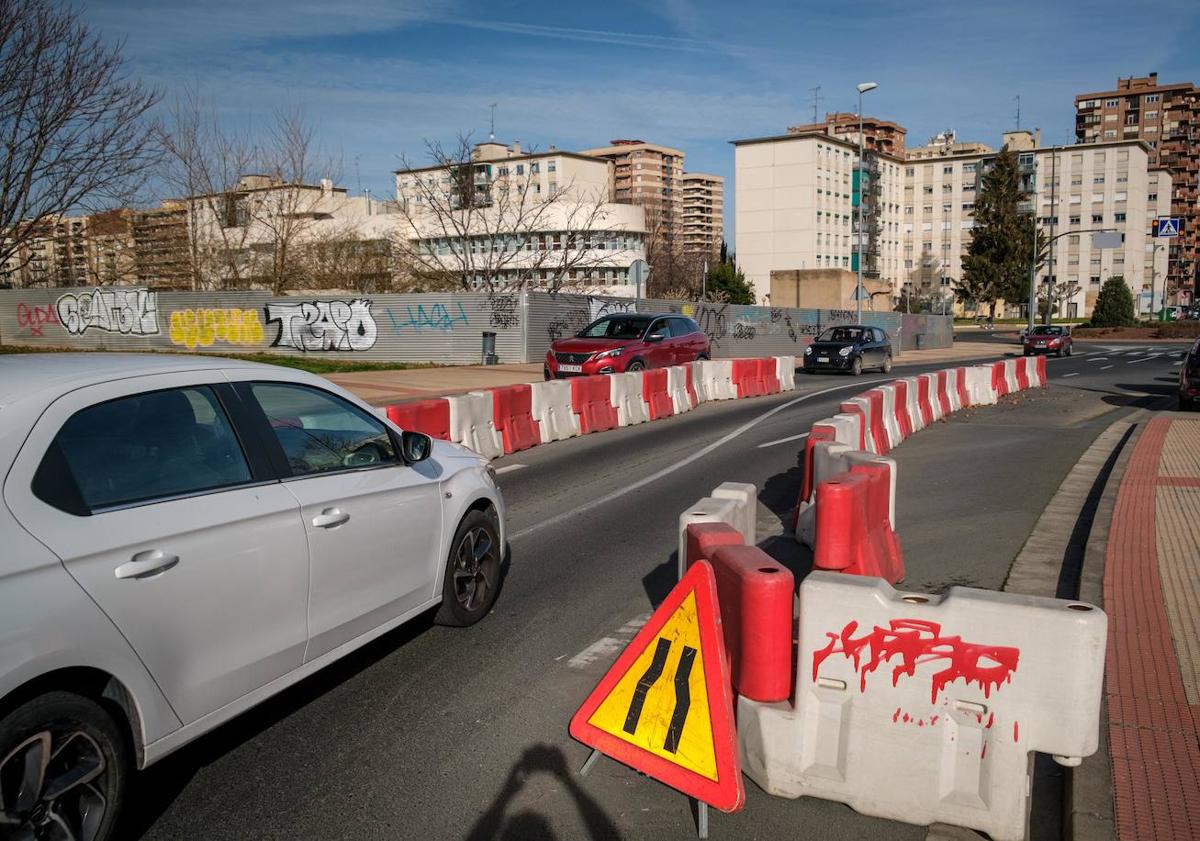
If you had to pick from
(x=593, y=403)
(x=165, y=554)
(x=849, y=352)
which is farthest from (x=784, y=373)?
(x=165, y=554)

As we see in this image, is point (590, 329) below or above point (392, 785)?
above

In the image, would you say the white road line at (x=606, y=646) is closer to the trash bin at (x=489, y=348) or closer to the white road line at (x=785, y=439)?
the white road line at (x=785, y=439)

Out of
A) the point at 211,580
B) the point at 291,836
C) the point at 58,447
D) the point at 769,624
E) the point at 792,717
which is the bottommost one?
the point at 291,836

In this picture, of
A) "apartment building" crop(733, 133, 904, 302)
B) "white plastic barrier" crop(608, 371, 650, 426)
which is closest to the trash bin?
"white plastic barrier" crop(608, 371, 650, 426)

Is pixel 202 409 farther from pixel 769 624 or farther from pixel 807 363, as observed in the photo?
pixel 807 363

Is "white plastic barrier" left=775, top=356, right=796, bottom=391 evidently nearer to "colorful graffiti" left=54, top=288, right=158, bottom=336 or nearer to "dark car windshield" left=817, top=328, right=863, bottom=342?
"dark car windshield" left=817, top=328, right=863, bottom=342

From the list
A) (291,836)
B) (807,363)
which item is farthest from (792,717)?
(807,363)

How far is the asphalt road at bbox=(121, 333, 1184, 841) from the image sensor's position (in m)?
3.57

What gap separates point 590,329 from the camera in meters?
21.0

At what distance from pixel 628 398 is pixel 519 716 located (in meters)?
12.1

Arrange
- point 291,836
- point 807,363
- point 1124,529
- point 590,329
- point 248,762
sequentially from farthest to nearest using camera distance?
point 807,363
point 590,329
point 1124,529
point 248,762
point 291,836

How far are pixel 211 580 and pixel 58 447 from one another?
0.71 metres

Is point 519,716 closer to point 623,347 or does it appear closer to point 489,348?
point 623,347

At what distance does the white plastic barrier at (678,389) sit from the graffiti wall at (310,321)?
38.7ft
